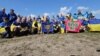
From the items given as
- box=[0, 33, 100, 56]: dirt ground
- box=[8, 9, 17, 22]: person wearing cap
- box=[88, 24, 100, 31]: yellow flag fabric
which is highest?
box=[8, 9, 17, 22]: person wearing cap

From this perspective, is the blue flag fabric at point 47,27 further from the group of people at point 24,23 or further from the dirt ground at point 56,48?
the dirt ground at point 56,48

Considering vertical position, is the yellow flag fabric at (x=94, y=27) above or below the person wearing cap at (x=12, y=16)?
below

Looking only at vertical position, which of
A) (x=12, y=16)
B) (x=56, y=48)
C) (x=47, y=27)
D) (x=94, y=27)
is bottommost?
(x=56, y=48)

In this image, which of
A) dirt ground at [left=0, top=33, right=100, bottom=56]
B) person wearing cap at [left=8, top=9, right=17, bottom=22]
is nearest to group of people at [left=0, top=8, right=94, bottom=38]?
person wearing cap at [left=8, top=9, right=17, bottom=22]

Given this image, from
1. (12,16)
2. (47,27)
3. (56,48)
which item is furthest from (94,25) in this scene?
(56,48)

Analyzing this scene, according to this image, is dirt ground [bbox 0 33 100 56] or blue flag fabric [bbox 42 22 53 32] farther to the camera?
blue flag fabric [bbox 42 22 53 32]

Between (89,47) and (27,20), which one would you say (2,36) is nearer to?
(27,20)


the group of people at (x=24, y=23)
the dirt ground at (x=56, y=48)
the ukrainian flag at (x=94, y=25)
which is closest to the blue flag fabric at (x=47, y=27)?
the group of people at (x=24, y=23)

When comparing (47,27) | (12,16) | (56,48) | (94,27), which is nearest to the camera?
(56,48)

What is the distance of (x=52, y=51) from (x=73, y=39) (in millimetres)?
2459

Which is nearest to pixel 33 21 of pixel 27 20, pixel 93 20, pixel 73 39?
pixel 27 20

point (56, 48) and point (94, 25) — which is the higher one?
point (94, 25)

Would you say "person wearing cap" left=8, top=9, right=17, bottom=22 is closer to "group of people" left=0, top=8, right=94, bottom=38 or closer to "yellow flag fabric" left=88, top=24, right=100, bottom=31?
"group of people" left=0, top=8, right=94, bottom=38

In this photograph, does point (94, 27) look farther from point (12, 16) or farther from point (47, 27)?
point (12, 16)
